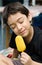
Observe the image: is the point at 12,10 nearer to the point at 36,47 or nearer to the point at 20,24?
the point at 20,24

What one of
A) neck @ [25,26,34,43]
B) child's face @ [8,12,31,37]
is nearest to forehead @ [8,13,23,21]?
child's face @ [8,12,31,37]

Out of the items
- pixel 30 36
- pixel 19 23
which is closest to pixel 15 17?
pixel 19 23

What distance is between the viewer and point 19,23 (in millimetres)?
1331

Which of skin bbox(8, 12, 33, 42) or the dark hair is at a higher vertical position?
the dark hair

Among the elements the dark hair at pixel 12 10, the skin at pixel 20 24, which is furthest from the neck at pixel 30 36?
the dark hair at pixel 12 10

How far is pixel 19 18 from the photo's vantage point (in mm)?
1352

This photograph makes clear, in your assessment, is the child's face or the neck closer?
the child's face

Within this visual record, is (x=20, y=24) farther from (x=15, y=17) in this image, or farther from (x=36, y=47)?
(x=36, y=47)

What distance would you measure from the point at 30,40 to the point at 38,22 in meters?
0.42

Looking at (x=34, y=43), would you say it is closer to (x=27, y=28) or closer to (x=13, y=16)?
(x=27, y=28)

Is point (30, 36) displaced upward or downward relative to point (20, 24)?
downward

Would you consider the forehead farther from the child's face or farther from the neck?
the neck

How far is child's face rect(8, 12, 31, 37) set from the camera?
4.33ft

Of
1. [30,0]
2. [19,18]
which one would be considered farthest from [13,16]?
[30,0]
